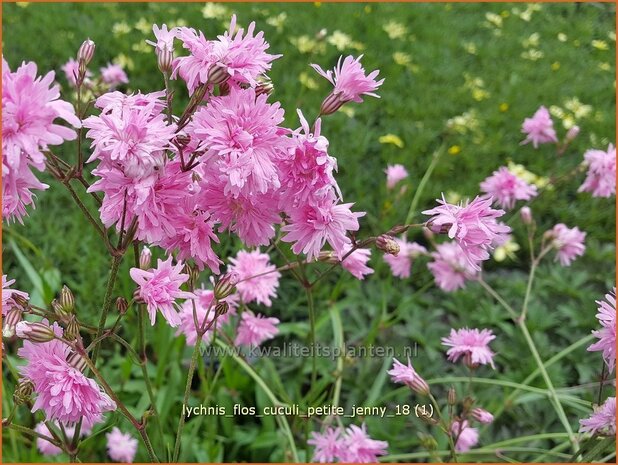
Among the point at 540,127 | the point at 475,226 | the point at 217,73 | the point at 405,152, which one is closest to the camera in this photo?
the point at 217,73

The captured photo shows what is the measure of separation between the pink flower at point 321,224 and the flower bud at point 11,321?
14.5 inches

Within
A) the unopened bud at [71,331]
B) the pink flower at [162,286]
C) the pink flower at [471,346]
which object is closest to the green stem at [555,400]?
the pink flower at [471,346]

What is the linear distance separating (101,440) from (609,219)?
2.10 m

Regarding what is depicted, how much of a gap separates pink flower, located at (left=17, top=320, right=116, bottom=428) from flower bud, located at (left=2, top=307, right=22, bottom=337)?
0.11ft

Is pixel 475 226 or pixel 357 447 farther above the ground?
pixel 475 226

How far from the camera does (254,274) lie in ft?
4.02

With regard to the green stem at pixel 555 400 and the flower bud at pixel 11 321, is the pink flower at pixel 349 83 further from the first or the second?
the green stem at pixel 555 400

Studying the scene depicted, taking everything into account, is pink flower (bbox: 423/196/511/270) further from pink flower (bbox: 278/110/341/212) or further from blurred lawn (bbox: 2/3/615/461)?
blurred lawn (bbox: 2/3/615/461)

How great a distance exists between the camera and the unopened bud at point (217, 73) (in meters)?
0.77

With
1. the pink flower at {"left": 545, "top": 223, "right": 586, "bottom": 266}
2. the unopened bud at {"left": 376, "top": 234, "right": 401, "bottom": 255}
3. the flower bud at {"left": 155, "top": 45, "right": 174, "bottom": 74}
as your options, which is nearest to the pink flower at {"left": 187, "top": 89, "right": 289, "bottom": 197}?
the flower bud at {"left": 155, "top": 45, "right": 174, "bottom": 74}

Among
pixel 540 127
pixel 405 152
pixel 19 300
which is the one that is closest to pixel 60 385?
pixel 19 300

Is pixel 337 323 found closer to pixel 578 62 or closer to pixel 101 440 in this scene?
pixel 101 440

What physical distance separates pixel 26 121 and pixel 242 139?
0.24 metres

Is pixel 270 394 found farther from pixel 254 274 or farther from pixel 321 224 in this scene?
pixel 321 224
